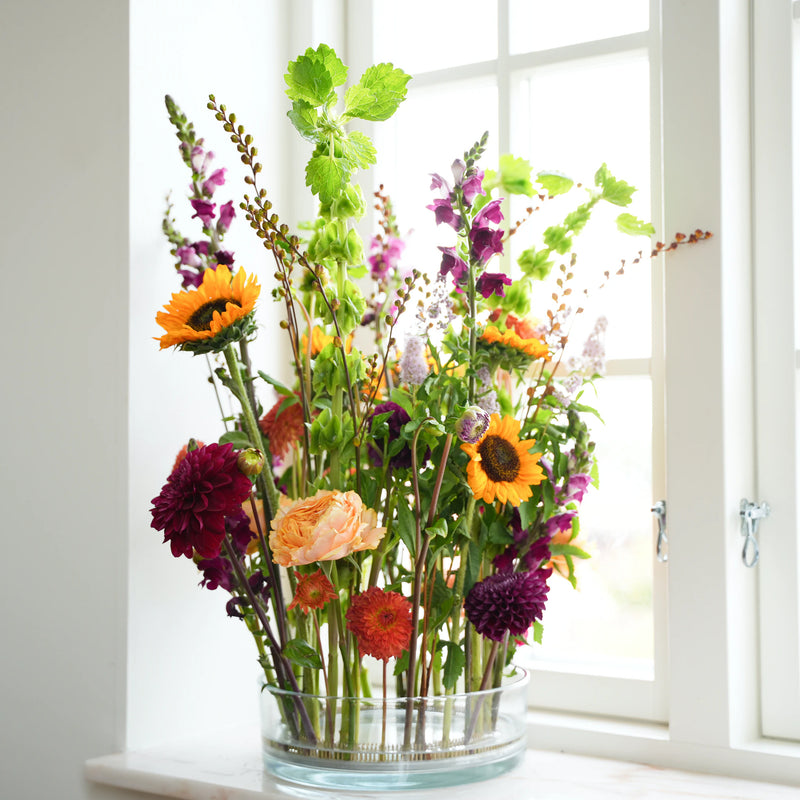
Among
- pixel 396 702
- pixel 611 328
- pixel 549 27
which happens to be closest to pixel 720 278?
pixel 611 328

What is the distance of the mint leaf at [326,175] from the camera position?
0.94 meters

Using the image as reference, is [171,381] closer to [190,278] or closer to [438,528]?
[190,278]

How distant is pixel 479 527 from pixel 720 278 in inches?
15.7

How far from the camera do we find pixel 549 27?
1351mm

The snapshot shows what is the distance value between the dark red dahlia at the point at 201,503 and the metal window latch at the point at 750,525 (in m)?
0.59

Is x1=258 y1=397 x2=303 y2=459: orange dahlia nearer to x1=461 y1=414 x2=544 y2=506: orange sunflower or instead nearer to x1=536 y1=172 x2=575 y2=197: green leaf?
x1=461 y1=414 x2=544 y2=506: orange sunflower

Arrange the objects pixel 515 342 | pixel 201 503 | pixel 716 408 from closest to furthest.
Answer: pixel 201 503
pixel 515 342
pixel 716 408

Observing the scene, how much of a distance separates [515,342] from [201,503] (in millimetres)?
361

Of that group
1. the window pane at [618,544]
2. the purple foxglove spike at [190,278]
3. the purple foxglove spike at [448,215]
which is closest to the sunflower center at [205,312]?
the purple foxglove spike at [190,278]

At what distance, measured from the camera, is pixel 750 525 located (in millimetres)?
1125

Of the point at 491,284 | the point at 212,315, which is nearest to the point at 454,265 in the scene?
the point at 491,284

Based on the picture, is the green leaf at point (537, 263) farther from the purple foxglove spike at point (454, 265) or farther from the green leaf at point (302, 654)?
the green leaf at point (302, 654)

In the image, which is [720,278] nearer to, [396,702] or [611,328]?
[611,328]

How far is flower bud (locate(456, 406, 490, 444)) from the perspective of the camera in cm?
91
